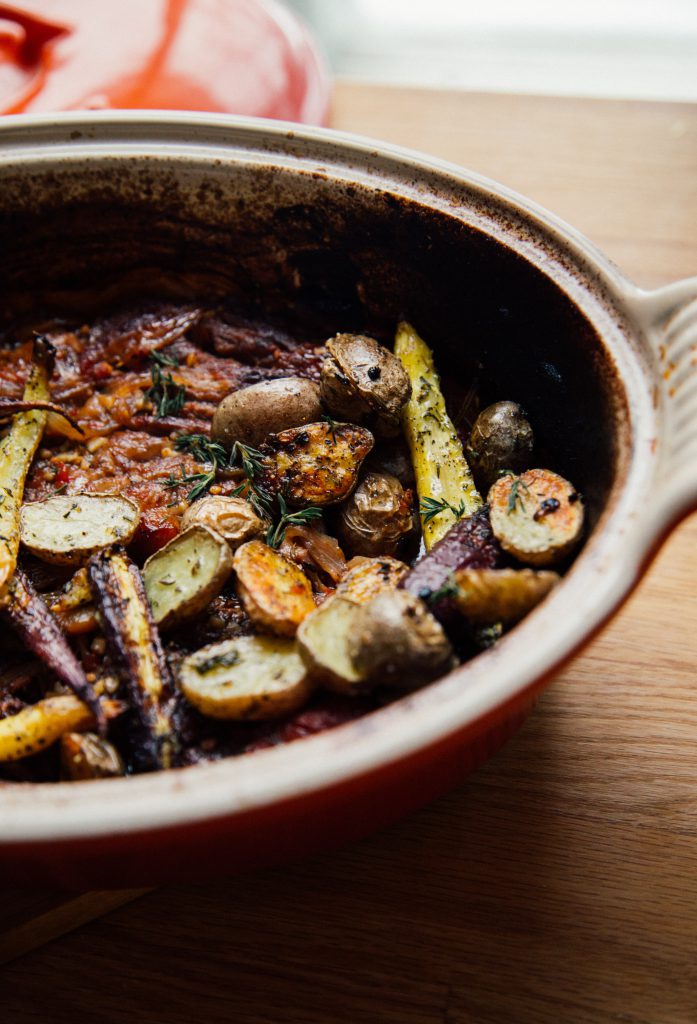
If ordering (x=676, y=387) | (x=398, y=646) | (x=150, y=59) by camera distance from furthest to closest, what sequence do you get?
(x=150, y=59)
(x=676, y=387)
(x=398, y=646)

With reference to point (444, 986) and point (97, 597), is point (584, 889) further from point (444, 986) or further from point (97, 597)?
point (97, 597)

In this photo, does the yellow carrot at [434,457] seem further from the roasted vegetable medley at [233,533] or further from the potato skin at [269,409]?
the potato skin at [269,409]

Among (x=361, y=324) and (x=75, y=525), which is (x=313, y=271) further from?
(x=75, y=525)

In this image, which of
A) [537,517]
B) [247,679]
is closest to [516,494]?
[537,517]

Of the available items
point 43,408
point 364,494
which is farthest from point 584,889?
point 43,408

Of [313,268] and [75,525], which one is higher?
[313,268]

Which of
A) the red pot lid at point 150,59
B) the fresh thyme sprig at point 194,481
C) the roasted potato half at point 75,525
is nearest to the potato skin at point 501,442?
the fresh thyme sprig at point 194,481
